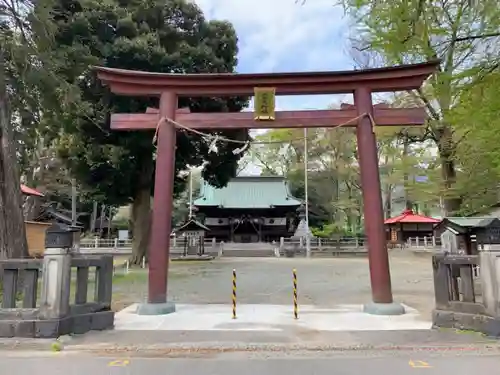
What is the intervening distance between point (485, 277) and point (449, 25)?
20.6 feet

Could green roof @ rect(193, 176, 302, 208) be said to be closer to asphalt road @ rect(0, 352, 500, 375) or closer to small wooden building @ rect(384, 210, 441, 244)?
small wooden building @ rect(384, 210, 441, 244)

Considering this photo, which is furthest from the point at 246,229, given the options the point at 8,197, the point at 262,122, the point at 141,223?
the point at 262,122

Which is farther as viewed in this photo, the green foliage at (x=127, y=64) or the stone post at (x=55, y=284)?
the green foliage at (x=127, y=64)

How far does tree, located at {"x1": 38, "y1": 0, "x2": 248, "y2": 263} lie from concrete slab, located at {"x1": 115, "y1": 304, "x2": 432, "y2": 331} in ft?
36.7

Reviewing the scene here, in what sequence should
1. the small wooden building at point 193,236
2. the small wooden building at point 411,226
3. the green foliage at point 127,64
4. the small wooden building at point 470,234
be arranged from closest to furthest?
the small wooden building at point 470,234, the green foliage at point 127,64, the small wooden building at point 193,236, the small wooden building at point 411,226

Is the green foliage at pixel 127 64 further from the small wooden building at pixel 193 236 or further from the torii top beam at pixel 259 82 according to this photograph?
the small wooden building at pixel 193 236

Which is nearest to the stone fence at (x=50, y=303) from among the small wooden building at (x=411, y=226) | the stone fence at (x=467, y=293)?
the stone fence at (x=467, y=293)

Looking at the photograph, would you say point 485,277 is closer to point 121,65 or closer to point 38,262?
point 38,262

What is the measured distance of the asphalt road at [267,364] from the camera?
519 cm

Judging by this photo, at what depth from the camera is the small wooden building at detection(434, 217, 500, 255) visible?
22.7 feet

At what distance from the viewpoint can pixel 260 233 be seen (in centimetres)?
4019

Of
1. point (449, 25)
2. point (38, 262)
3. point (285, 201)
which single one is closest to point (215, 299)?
point (38, 262)

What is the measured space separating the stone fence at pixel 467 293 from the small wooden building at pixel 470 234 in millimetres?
249

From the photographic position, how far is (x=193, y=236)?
3231 centimetres
